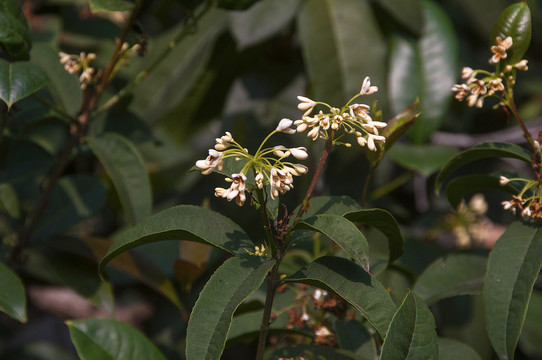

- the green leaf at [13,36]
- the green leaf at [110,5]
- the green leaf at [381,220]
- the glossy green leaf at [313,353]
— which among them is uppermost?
the green leaf at [110,5]

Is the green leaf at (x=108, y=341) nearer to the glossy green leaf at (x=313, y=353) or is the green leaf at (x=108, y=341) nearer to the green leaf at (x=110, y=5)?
the glossy green leaf at (x=313, y=353)

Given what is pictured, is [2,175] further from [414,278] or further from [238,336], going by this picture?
[414,278]

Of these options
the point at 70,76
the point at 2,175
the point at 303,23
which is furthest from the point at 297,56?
the point at 2,175

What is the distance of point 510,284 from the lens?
2.83 ft

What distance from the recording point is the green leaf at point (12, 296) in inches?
35.9

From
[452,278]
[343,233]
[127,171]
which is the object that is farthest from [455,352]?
[127,171]

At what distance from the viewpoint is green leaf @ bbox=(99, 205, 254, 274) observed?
0.82 m

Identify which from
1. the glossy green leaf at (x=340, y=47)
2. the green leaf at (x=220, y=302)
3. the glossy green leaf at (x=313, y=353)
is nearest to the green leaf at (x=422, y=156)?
the glossy green leaf at (x=340, y=47)

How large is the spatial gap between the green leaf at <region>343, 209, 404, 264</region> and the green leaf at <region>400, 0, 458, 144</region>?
67cm

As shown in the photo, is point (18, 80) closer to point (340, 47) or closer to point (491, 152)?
point (491, 152)

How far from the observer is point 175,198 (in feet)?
6.51

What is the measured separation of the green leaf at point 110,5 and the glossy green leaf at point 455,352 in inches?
31.8

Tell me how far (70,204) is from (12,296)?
1.44 ft

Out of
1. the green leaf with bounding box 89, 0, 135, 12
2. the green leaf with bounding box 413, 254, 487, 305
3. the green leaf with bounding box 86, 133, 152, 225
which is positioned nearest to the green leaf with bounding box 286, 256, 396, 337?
the green leaf with bounding box 413, 254, 487, 305
